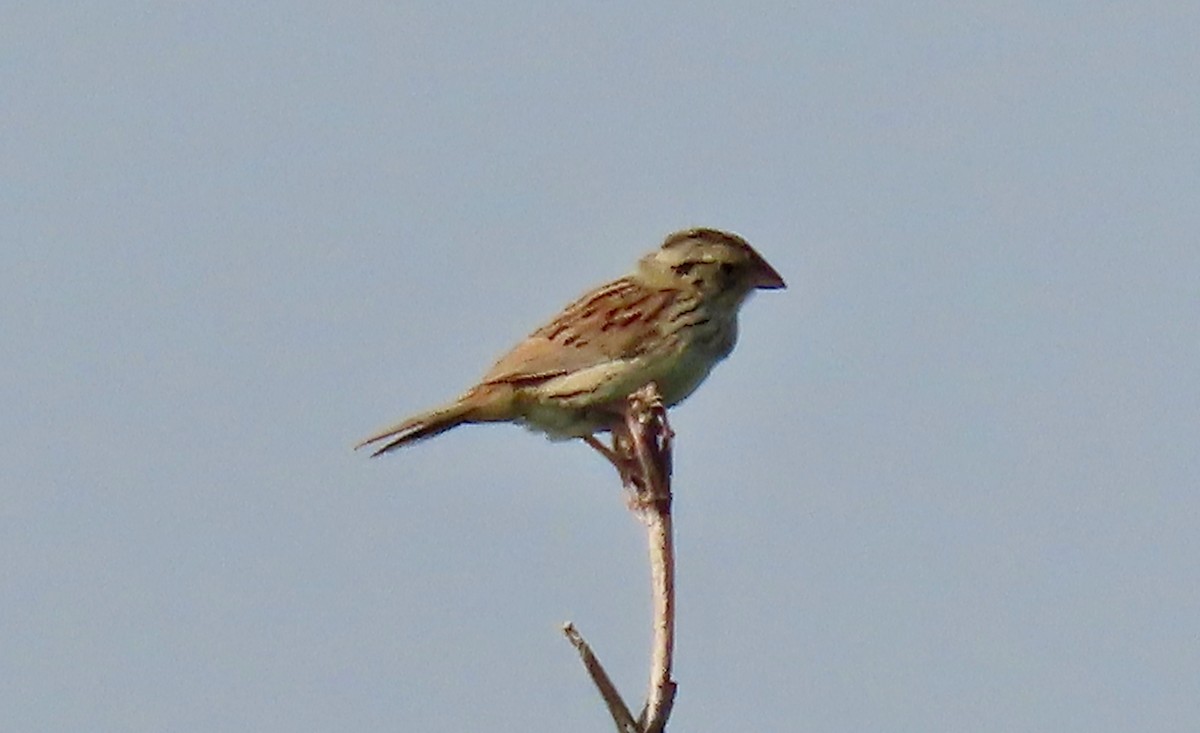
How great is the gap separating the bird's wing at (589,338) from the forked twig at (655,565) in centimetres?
213

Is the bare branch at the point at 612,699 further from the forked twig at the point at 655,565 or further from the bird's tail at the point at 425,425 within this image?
the bird's tail at the point at 425,425

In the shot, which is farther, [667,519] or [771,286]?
[771,286]

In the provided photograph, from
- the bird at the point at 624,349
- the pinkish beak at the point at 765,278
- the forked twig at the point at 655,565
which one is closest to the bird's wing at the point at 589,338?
the bird at the point at 624,349

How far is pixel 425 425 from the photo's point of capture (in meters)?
7.43

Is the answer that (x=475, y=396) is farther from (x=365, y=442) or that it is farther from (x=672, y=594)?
(x=672, y=594)

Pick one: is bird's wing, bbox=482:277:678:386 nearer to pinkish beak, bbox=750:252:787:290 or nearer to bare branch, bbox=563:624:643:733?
pinkish beak, bbox=750:252:787:290

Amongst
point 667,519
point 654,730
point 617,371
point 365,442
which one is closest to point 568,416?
point 617,371

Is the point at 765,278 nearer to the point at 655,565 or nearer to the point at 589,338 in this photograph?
the point at 589,338

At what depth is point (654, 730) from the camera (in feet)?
13.0

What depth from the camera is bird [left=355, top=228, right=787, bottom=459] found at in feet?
24.3

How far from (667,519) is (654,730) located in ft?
2.02

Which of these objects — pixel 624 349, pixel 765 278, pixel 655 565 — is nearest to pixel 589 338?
pixel 624 349

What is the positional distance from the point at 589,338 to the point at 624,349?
0.15m

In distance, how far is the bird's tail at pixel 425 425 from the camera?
7363 mm
